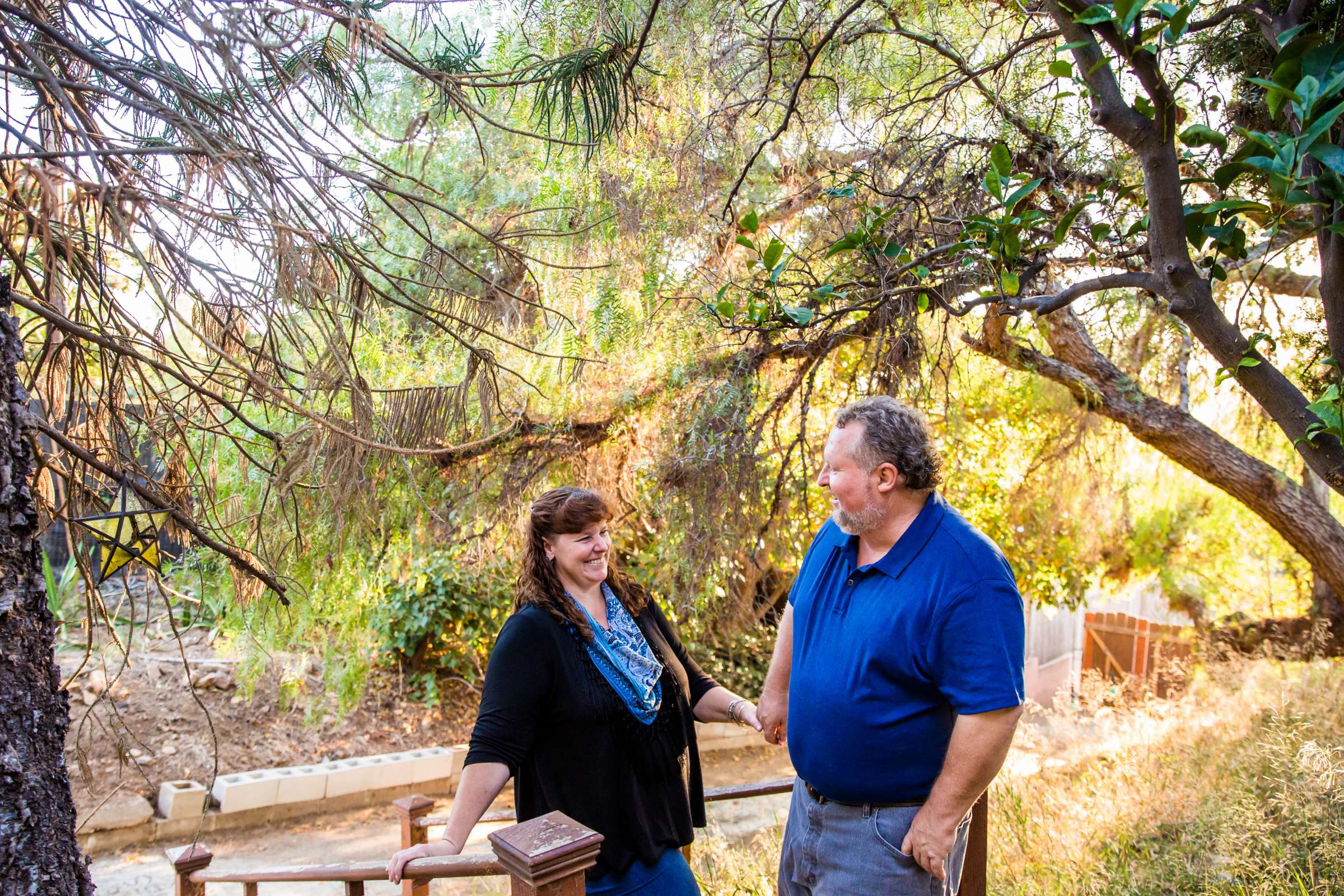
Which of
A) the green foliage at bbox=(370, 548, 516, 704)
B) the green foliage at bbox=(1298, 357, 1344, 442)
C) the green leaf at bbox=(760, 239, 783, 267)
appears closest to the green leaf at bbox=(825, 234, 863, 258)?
the green leaf at bbox=(760, 239, 783, 267)

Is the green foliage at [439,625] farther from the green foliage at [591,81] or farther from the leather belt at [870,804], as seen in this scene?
the leather belt at [870,804]

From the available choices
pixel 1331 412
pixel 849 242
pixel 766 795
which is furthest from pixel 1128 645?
pixel 849 242

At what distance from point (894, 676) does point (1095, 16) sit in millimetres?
1263

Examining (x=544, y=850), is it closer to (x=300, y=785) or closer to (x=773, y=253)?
(x=773, y=253)

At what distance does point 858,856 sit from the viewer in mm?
1807

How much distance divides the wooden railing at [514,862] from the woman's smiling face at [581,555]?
591mm

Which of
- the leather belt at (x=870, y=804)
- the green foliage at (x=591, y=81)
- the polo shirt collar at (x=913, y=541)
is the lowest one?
the leather belt at (x=870, y=804)

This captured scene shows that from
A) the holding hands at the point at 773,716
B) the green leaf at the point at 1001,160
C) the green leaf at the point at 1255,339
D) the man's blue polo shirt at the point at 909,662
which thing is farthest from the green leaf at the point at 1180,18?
the holding hands at the point at 773,716

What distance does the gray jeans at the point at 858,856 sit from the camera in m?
1.76

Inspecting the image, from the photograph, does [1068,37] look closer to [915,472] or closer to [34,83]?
[915,472]

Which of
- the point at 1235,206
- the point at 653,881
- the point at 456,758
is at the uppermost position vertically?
the point at 1235,206

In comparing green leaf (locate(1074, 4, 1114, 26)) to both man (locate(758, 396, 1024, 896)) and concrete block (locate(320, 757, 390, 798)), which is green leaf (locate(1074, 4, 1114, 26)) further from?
concrete block (locate(320, 757, 390, 798))

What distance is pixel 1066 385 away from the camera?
4855 mm

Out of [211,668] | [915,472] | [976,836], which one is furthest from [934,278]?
[211,668]
